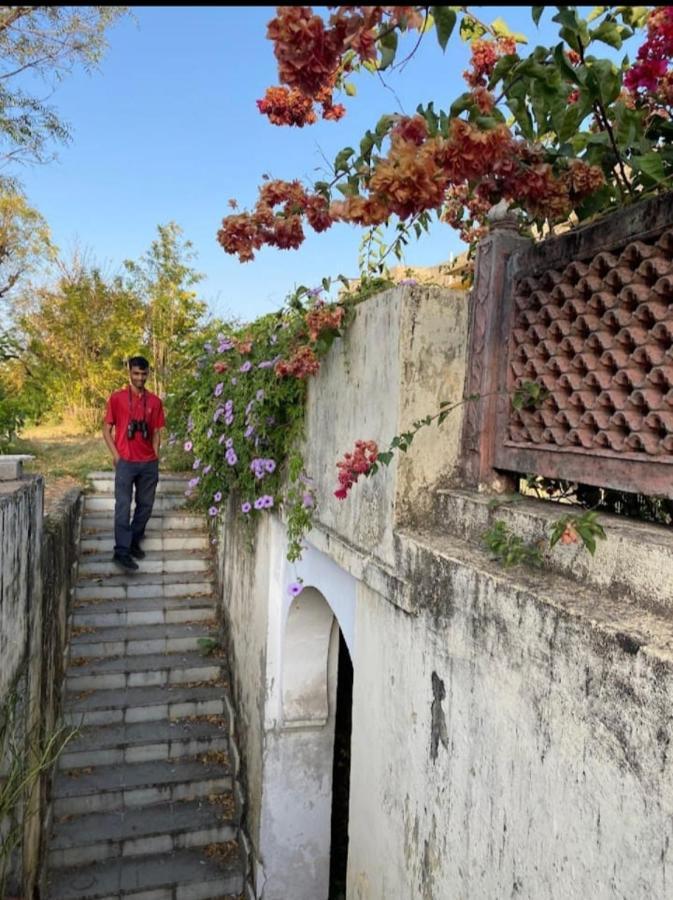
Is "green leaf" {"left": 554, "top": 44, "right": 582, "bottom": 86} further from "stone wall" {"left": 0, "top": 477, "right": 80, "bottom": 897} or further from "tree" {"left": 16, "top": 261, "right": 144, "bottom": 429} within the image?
"tree" {"left": 16, "top": 261, "right": 144, "bottom": 429}

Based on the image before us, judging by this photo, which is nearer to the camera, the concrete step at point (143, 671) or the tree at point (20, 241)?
the concrete step at point (143, 671)

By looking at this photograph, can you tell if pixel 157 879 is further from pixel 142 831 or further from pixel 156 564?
pixel 156 564

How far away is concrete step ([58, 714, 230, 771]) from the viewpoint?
17.8 feet

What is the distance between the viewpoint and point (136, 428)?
20.1 feet

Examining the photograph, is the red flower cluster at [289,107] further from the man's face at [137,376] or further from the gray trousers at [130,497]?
the gray trousers at [130,497]

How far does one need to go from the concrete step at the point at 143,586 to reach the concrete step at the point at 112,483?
4.21 ft

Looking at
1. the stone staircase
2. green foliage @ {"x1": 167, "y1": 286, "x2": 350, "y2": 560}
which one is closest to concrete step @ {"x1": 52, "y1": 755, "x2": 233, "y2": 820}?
the stone staircase

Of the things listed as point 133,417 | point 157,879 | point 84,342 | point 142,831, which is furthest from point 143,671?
point 84,342

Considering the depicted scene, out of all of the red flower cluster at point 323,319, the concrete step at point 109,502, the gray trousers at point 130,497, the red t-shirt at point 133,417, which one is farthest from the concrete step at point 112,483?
the red flower cluster at point 323,319

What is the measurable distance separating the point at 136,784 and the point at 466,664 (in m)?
4.41

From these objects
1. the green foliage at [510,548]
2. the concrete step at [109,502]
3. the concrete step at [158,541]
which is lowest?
the concrete step at [158,541]

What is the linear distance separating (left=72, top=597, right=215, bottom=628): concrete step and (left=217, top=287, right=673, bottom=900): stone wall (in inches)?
125

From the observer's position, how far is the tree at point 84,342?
12930mm

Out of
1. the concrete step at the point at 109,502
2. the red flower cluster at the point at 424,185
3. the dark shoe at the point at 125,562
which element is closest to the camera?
the red flower cluster at the point at 424,185
